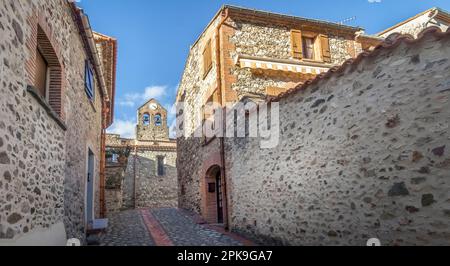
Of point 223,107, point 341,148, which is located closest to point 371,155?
point 341,148

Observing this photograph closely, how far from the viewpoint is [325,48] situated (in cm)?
1134

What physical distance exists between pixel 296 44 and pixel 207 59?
3038 millimetres

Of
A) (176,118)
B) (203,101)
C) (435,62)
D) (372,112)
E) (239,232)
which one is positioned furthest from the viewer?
(176,118)

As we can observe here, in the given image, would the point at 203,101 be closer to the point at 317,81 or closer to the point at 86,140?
the point at 86,140

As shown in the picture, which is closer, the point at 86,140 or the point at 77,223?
the point at 77,223

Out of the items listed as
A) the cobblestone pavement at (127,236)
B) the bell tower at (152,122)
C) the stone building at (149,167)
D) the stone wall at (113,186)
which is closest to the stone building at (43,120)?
the cobblestone pavement at (127,236)

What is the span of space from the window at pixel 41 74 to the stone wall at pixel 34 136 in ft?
→ 1.02

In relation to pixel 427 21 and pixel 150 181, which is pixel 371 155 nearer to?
pixel 427 21

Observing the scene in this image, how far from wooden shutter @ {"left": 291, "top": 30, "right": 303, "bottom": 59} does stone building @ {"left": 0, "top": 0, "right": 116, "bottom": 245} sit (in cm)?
619

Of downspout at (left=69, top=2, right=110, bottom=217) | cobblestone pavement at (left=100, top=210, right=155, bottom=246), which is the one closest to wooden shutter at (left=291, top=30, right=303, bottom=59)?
downspout at (left=69, top=2, right=110, bottom=217)

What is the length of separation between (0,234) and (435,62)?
486 cm

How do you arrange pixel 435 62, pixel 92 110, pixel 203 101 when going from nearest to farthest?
1. pixel 435 62
2. pixel 92 110
3. pixel 203 101

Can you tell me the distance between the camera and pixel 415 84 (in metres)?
3.91

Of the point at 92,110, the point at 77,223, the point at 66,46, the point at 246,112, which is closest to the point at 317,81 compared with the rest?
the point at 246,112
